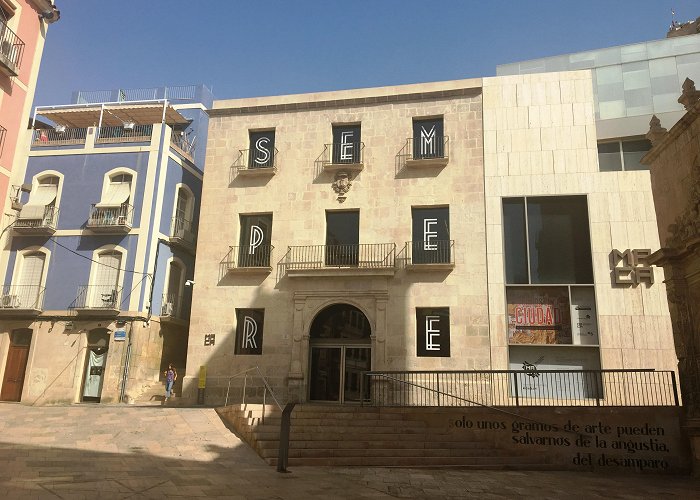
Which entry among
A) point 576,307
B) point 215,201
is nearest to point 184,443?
point 215,201

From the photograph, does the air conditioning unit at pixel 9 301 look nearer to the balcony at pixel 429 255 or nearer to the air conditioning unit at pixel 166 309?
the air conditioning unit at pixel 166 309

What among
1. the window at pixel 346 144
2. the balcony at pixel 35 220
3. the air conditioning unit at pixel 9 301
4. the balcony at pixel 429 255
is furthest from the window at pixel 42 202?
the balcony at pixel 429 255

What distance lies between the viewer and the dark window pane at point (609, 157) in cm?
Result: 1966

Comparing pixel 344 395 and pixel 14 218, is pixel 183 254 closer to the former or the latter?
pixel 14 218

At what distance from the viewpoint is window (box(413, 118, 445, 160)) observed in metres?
20.8

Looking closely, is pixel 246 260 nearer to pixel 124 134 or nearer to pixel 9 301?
pixel 124 134

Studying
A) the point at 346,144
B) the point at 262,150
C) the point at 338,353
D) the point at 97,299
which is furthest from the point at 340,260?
the point at 97,299

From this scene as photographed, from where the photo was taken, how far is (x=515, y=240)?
19375 mm

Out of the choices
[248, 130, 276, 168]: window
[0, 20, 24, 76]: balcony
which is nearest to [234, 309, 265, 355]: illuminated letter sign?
[248, 130, 276, 168]: window

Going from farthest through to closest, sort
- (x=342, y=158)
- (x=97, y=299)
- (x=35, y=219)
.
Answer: (x=35, y=219), (x=97, y=299), (x=342, y=158)

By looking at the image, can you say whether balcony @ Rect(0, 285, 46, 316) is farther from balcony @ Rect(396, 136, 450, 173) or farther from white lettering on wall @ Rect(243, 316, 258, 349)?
balcony @ Rect(396, 136, 450, 173)

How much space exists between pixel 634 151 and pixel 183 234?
61.2ft

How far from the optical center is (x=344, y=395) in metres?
19.4

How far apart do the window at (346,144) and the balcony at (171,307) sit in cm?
947
